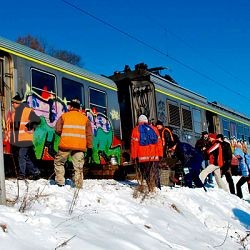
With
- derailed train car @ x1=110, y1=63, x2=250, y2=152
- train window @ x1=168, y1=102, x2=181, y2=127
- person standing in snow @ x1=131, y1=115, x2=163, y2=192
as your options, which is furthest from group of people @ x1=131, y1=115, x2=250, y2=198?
derailed train car @ x1=110, y1=63, x2=250, y2=152

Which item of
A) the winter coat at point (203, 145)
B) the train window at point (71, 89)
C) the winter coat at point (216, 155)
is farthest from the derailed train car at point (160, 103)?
the train window at point (71, 89)

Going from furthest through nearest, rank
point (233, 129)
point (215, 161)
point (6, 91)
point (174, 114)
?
point (233, 129)
point (174, 114)
point (215, 161)
point (6, 91)

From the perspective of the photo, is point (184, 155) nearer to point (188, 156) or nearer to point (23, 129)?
point (188, 156)

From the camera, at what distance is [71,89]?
10.9 metres

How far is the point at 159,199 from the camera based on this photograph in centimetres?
830

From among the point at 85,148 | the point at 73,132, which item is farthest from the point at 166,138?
the point at 73,132

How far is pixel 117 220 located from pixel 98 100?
6109mm

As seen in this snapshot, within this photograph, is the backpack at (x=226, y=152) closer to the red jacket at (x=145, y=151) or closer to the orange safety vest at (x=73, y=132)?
the red jacket at (x=145, y=151)

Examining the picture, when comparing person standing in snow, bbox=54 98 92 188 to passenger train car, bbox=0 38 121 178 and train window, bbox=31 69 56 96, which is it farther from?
train window, bbox=31 69 56 96

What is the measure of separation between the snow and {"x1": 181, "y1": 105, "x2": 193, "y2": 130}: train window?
18.1 feet

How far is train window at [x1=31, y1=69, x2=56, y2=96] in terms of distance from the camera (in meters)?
9.70

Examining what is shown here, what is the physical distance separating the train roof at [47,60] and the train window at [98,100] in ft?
0.93

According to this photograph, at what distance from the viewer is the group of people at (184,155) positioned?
9219mm

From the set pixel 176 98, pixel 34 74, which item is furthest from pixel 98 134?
pixel 176 98
